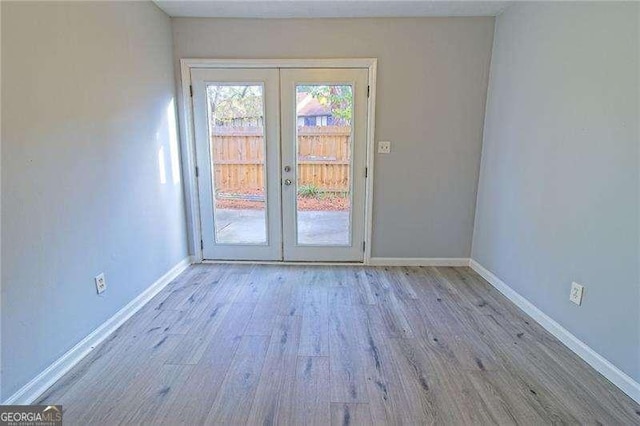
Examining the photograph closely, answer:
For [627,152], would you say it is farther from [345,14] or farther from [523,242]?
[345,14]

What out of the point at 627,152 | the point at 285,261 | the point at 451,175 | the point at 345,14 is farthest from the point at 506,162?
the point at 285,261

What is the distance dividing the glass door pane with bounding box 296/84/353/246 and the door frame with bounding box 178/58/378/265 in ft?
0.64

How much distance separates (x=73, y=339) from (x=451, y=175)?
338cm

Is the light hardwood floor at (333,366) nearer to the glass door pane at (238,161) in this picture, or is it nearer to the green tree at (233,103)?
the glass door pane at (238,161)

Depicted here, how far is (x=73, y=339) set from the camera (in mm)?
2008

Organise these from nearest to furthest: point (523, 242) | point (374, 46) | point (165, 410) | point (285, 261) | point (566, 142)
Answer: point (165, 410) → point (566, 142) → point (523, 242) → point (374, 46) → point (285, 261)

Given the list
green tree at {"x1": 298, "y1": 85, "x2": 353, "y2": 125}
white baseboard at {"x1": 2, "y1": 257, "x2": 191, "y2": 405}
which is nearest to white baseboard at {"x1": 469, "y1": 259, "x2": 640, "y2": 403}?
green tree at {"x1": 298, "y1": 85, "x2": 353, "y2": 125}

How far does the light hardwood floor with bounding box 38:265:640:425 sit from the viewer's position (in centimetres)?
164

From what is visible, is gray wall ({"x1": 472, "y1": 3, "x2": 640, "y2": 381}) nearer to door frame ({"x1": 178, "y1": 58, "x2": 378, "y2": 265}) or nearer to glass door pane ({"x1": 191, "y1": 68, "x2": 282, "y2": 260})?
door frame ({"x1": 178, "y1": 58, "x2": 378, "y2": 265})

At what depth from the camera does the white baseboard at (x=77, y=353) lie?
5.52ft

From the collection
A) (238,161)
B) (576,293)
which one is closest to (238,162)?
(238,161)

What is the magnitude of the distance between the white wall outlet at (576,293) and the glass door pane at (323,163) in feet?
6.46

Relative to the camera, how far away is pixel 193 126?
3.35 m

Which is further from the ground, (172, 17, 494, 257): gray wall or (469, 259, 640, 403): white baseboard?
(172, 17, 494, 257): gray wall
